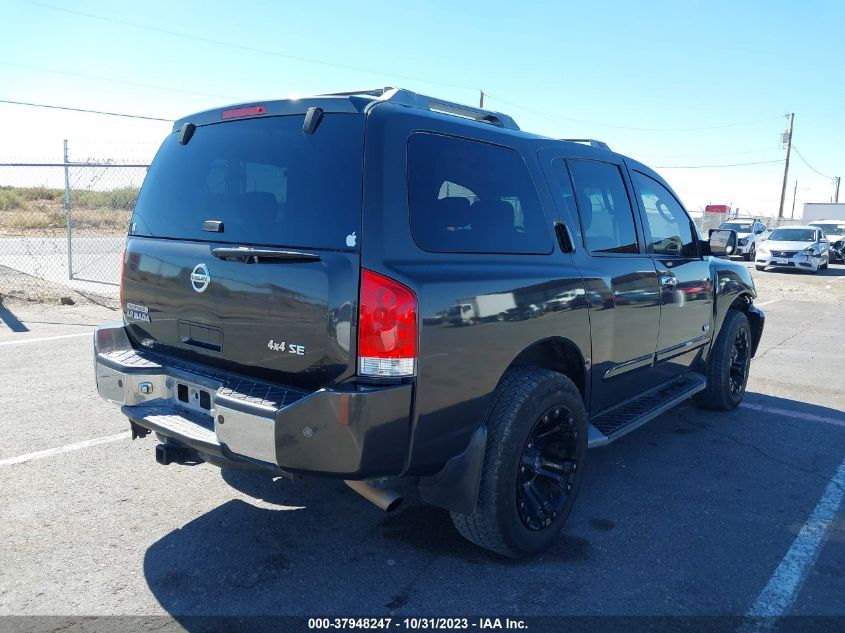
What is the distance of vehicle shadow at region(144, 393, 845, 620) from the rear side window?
4.05 feet

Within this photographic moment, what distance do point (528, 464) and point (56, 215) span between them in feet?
100

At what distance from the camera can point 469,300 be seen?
2.79 meters

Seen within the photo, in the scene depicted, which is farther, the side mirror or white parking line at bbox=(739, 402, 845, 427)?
white parking line at bbox=(739, 402, 845, 427)

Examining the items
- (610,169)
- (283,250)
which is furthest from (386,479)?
(610,169)

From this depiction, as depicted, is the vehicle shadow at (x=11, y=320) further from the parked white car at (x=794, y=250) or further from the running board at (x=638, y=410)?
the parked white car at (x=794, y=250)

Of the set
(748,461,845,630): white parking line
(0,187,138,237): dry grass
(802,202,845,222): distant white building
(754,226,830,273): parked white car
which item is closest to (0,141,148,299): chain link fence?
(0,187,138,237): dry grass

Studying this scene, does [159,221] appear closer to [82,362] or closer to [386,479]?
[386,479]

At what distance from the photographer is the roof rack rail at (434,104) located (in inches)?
119

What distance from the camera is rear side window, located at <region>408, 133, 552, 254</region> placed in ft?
9.26

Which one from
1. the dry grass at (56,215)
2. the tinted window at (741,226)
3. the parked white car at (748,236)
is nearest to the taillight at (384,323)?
the dry grass at (56,215)

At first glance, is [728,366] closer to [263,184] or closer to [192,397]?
[263,184]

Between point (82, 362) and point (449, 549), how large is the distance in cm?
474

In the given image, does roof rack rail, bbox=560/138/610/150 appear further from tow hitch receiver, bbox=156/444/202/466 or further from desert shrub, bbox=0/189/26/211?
desert shrub, bbox=0/189/26/211

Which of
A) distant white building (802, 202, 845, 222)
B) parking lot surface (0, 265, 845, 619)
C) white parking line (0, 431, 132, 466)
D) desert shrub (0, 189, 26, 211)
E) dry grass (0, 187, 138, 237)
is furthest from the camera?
distant white building (802, 202, 845, 222)
